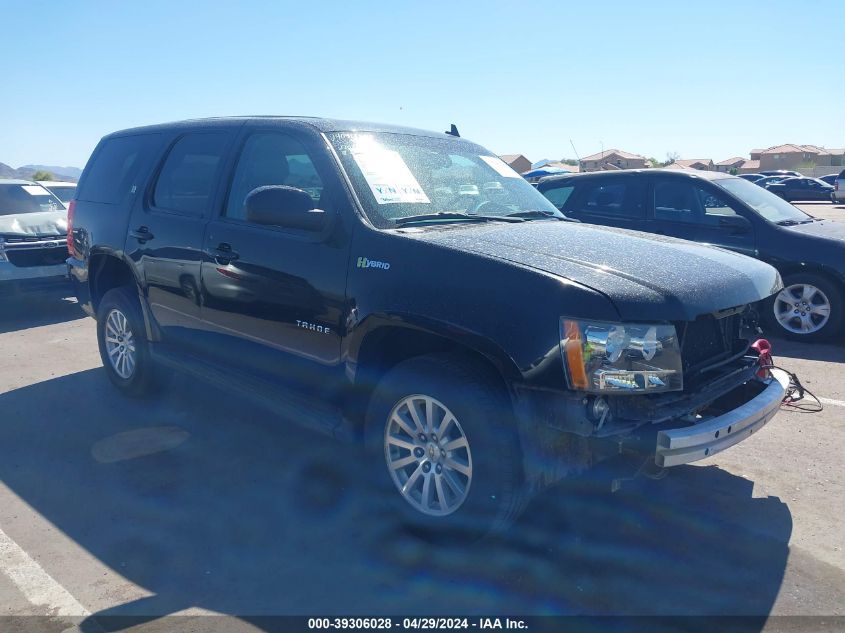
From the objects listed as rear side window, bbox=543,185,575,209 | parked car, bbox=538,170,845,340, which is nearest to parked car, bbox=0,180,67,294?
rear side window, bbox=543,185,575,209

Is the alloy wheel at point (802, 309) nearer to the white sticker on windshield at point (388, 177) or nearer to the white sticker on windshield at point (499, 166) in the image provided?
the white sticker on windshield at point (499, 166)

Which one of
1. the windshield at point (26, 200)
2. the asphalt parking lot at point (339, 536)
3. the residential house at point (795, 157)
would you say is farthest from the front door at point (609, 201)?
the residential house at point (795, 157)

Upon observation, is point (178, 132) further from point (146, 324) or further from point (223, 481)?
point (223, 481)

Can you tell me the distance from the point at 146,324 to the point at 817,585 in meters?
4.45

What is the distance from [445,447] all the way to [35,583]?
1.93m

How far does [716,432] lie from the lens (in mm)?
3145

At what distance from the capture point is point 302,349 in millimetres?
3996

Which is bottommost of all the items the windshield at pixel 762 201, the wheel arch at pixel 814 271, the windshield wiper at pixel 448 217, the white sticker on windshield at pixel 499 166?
the wheel arch at pixel 814 271

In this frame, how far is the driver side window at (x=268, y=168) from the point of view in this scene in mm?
4352

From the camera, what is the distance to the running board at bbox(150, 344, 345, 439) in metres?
3.87

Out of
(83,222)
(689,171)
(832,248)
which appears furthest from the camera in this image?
(689,171)

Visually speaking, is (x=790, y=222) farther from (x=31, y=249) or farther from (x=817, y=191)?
(x=817, y=191)

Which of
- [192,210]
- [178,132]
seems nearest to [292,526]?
[192,210]

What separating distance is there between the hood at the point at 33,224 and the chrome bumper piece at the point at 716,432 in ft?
29.1
